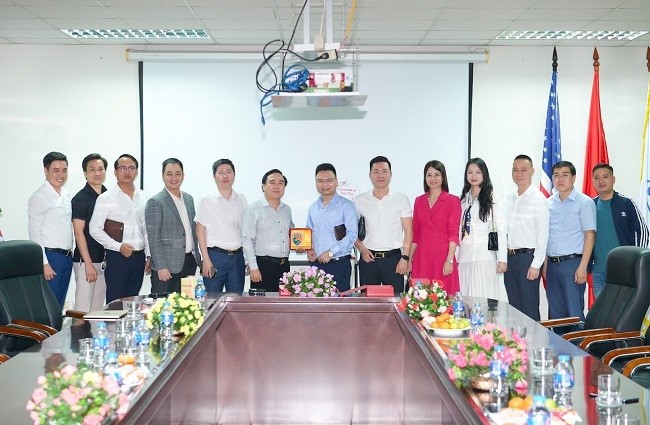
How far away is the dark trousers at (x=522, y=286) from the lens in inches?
208

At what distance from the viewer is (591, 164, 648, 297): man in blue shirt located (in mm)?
5441

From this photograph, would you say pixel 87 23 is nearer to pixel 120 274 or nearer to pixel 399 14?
pixel 120 274

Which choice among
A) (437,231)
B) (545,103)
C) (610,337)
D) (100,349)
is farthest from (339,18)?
(100,349)

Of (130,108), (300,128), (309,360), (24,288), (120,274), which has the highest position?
(130,108)

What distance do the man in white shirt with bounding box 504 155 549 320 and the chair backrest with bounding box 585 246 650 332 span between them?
1.45 meters

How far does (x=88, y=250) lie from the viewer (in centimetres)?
542

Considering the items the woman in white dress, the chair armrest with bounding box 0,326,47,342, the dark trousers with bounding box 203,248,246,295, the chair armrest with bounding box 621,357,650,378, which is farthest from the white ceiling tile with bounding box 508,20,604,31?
the chair armrest with bounding box 0,326,47,342

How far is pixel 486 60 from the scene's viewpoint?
7.23 m

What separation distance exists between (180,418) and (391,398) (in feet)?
4.18

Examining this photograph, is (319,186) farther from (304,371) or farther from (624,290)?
(624,290)

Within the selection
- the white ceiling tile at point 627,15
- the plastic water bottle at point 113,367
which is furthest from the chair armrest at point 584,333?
the white ceiling tile at point 627,15

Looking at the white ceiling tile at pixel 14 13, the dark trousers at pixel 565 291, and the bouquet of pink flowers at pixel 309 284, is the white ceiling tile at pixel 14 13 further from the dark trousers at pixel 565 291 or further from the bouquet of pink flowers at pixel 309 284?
the dark trousers at pixel 565 291

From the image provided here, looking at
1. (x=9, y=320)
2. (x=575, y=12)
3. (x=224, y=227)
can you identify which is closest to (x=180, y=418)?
(x=9, y=320)

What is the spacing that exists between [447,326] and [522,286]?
2.63m
